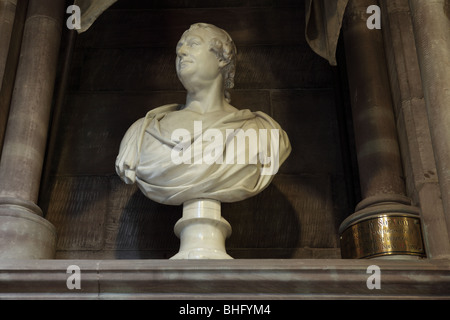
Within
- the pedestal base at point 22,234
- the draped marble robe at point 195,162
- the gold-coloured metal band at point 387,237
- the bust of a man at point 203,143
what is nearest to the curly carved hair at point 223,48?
the bust of a man at point 203,143

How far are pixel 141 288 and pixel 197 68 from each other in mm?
1520

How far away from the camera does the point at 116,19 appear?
6.36 m

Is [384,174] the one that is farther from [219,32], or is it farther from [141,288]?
[141,288]

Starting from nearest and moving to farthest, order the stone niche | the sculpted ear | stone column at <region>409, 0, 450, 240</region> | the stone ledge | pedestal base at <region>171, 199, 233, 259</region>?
the stone ledge < stone column at <region>409, 0, 450, 240</region> < pedestal base at <region>171, 199, 233, 259</region> < the sculpted ear < the stone niche

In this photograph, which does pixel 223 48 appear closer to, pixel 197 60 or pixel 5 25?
pixel 197 60

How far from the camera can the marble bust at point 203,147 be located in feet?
15.0

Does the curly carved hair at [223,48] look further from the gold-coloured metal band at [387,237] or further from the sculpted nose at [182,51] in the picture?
the gold-coloured metal band at [387,237]

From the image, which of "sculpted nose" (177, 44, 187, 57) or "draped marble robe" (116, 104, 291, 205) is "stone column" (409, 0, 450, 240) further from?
"sculpted nose" (177, 44, 187, 57)

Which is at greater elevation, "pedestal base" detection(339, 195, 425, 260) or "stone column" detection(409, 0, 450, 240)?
"stone column" detection(409, 0, 450, 240)

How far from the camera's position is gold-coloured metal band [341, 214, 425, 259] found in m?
4.62

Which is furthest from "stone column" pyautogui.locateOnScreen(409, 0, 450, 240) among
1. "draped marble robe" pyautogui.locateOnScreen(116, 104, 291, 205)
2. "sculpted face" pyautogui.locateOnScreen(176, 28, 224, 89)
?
"sculpted face" pyautogui.locateOnScreen(176, 28, 224, 89)

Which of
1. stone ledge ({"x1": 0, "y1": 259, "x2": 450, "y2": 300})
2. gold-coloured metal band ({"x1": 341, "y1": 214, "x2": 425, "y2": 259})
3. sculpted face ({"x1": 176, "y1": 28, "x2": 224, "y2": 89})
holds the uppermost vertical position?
sculpted face ({"x1": 176, "y1": 28, "x2": 224, "y2": 89})
